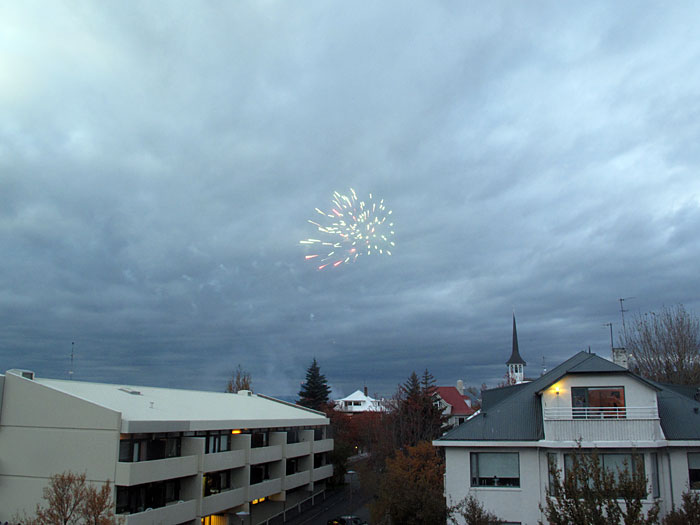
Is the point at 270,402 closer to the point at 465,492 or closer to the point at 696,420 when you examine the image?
the point at 465,492

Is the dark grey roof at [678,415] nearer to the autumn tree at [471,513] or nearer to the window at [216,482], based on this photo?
the autumn tree at [471,513]

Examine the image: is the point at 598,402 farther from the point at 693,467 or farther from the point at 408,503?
the point at 408,503

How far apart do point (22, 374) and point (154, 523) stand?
1207cm

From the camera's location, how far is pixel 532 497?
2775 centimetres

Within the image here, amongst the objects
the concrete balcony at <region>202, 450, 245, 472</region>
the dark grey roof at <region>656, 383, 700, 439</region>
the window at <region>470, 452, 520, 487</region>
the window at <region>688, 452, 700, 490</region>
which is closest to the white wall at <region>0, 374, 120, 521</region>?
the concrete balcony at <region>202, 450, 245, 472</region>

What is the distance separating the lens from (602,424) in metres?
27.2

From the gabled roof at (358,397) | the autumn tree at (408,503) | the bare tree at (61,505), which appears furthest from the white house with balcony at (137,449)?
the gabled roof at (358,397)

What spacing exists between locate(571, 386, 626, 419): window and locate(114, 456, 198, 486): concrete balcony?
23382 millimetres

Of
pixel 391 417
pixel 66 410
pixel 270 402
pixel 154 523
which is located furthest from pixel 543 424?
pixel 270 402

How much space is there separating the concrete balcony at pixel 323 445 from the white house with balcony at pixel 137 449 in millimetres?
11478

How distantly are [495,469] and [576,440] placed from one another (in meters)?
4.70

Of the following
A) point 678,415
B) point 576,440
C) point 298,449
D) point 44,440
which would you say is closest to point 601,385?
point 576,440

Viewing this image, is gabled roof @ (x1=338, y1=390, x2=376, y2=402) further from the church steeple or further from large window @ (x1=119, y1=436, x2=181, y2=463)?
large window @ (x1=119, y1=436, x2=181, y2=463)

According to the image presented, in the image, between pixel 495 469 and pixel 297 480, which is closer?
pixel 495 469
